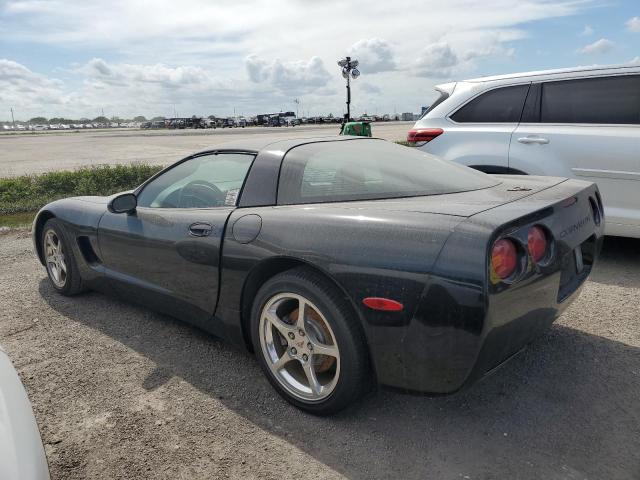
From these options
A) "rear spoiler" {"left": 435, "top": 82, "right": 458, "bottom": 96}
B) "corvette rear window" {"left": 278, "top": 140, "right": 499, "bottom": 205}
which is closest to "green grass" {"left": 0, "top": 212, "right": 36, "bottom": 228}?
"rear spoiler" {"left": 435, "top": 82, "right": 458, "bottom": 96}

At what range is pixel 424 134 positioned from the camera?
211 inches

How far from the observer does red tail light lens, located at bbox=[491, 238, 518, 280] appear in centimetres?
206

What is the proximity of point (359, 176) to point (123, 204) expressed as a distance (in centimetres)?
165

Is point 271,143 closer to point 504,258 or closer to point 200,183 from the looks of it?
point 200,183

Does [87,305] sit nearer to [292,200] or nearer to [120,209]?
[120,209]

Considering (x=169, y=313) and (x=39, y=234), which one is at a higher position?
(x=39, y=234)

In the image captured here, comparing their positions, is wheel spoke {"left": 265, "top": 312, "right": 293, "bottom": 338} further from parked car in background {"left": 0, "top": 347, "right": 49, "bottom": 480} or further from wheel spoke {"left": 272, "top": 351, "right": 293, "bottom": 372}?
parked car in background {"left": 0, "top": 347, "right": 49, "bottom": 480}

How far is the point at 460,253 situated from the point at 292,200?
3.41 feet

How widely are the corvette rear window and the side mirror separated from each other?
1.23 metres

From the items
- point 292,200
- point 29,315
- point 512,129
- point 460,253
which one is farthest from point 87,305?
point 512,129

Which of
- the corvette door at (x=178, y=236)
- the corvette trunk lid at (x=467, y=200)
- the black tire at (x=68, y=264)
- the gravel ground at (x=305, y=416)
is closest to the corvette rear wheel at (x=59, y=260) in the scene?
the black tire at (x=68, y=264)

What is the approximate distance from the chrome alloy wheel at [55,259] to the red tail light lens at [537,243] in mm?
3554

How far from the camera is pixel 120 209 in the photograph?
3488 mm

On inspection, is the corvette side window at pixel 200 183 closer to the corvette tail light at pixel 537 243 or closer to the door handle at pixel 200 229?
the door handle at pixel 200 229
